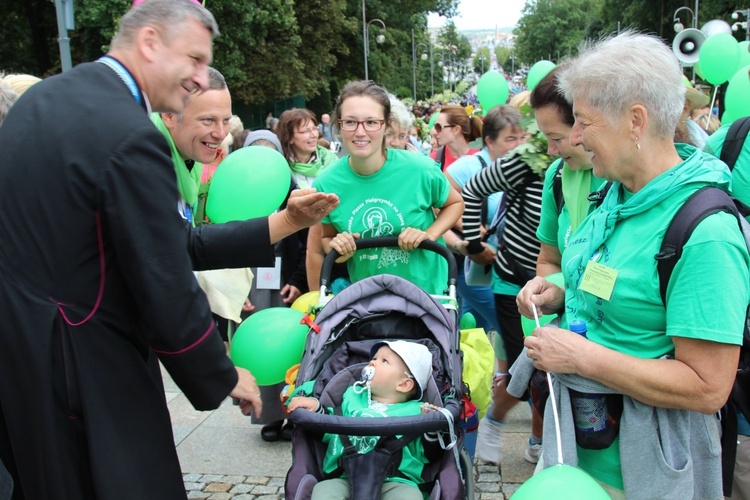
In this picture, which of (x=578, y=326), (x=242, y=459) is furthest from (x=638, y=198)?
(x=242, y=459)

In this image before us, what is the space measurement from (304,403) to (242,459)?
6.05ft

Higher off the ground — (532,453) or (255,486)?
(532,453)

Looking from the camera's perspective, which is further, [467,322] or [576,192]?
[467,322]

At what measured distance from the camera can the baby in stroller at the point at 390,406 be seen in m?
2.45

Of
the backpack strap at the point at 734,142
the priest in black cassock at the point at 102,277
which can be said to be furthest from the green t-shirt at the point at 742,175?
the priest in black cassock at the point at 102,277

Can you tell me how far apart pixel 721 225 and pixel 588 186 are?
1.02 meters

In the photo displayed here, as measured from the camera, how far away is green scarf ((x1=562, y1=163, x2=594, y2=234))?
259 cm

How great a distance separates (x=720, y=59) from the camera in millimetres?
8414

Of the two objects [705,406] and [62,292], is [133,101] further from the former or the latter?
[705,406]

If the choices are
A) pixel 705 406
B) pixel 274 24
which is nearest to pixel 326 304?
pixel 705 406

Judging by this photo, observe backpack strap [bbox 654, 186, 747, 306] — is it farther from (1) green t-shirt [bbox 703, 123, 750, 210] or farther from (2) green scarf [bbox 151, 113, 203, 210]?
(2) green scarf [bbox 151, 113, 203, 210]

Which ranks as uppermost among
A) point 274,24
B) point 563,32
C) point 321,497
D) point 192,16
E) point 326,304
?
point 563,32

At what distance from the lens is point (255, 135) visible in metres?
5.26

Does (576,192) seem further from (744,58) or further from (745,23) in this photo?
(745,23)
